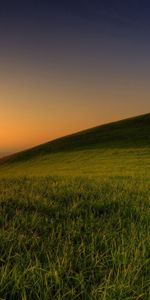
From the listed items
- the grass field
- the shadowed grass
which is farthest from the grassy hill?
the shadowed grass

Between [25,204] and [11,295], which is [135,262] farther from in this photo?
[25,204]

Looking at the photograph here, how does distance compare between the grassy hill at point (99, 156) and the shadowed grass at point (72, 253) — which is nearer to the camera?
the shadowed grass at point (72, 253)

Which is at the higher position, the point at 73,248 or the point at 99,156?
the point at 73,248

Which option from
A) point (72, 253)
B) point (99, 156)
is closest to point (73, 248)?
point (72, 253)

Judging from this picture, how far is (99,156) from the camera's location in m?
34.4

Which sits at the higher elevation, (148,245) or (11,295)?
Result: (11,295)

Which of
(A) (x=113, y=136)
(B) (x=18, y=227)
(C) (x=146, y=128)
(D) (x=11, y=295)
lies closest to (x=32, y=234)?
(B) (x=18, y=227)

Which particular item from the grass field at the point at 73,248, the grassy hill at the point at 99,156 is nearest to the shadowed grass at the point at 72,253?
the grass field at the point at 73,248

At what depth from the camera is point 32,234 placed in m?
4.83

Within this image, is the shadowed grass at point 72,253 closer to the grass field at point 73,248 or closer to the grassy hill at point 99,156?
the grass field at point 73,248

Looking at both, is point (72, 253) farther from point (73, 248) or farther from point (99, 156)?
point (99, 156)

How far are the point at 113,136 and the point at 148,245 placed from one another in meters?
43.0

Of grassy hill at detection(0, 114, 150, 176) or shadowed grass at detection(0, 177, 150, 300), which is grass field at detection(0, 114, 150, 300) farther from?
grassy hill at detection(0, 114, 150, 176)

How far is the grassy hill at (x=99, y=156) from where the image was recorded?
88.3 feet
